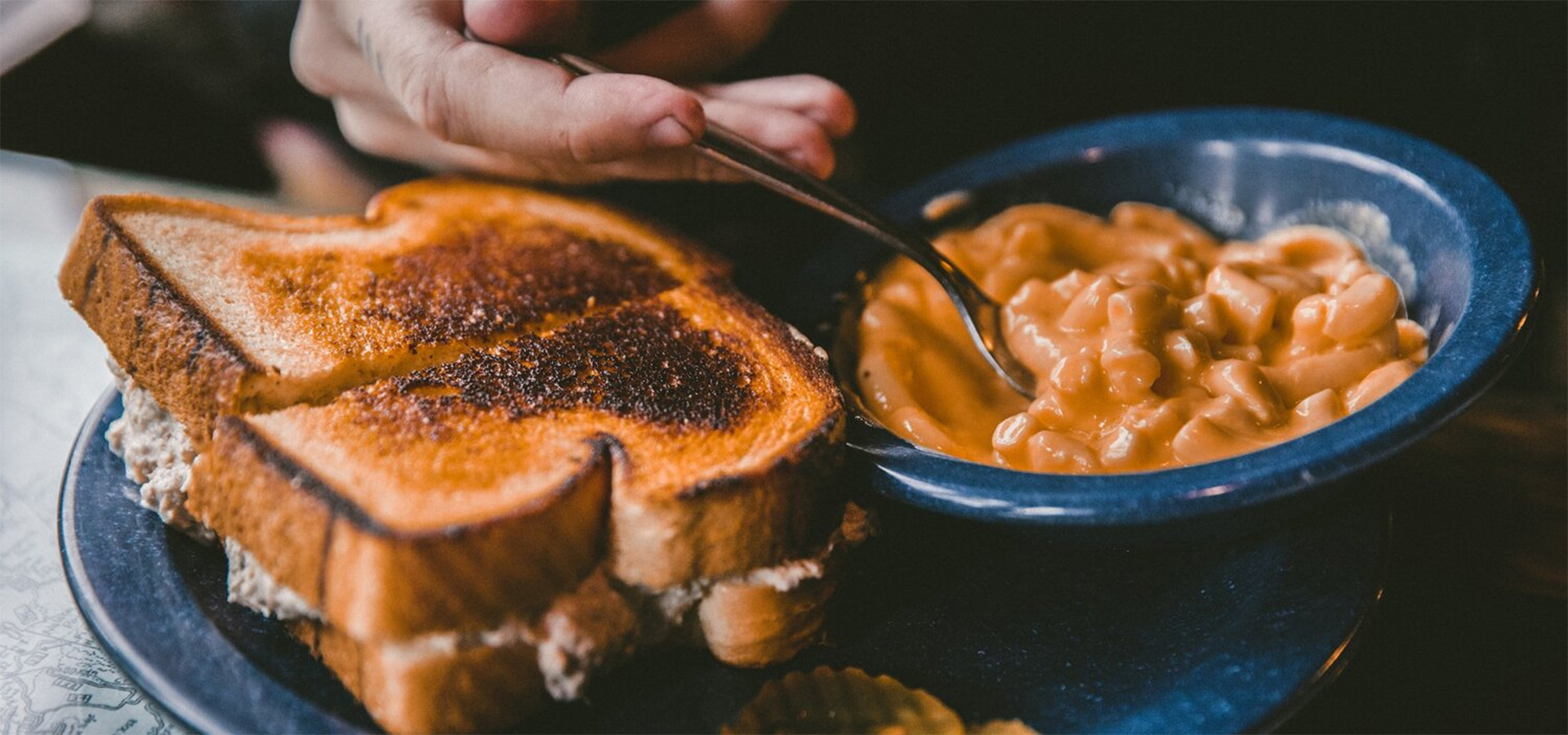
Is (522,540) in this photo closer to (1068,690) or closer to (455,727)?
(455,727)

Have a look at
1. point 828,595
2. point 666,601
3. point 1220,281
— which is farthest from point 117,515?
point 1220,281

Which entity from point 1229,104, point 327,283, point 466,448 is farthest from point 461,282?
point 1229,104

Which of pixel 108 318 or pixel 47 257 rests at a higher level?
pixel 108 318

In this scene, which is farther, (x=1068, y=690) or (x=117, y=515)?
(x=117, y=515)

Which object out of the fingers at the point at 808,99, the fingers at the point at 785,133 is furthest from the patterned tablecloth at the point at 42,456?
the fingers at the point at 808,99

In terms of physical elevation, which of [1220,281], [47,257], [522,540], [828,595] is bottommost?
[47,257]

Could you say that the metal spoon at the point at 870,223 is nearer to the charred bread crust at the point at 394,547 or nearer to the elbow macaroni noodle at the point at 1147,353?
the elbow macaroni noodle at the point at 1147,353

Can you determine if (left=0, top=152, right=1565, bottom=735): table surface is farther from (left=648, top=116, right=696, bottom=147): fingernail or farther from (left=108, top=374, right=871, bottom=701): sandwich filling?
(left=648, top=116, right=696, bottom=147): fingernail

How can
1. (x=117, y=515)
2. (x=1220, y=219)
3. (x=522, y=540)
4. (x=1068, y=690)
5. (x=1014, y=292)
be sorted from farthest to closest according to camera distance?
(x=1220, y=219), (x=1014, y=292), (x=117, y=515), (x=1068, y=690), (x=522, y=540)
